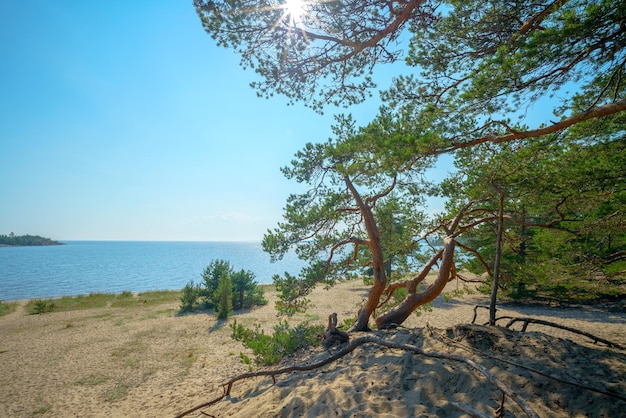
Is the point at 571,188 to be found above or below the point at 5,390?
above

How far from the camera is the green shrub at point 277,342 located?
651 cm

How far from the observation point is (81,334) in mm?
12812

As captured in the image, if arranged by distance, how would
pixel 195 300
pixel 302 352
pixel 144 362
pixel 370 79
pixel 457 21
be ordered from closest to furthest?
1. pixel 457 21
2. pixel 370 79
3. pixel 302 352
4. pixel 144 362
5. pixel 195 300

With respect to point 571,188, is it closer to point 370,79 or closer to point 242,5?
point 370,79

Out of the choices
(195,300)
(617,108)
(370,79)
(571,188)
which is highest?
(370,79)

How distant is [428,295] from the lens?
599cm

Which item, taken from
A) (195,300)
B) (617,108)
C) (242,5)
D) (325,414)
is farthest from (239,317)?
(617,108)

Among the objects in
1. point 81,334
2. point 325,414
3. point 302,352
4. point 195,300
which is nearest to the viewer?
point 325,414

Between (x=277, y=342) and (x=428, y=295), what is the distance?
3674 mm

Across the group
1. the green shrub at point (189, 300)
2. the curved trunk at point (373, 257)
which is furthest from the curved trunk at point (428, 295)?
the green shrub at point (189, 300)

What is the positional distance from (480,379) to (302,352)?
4.25 m

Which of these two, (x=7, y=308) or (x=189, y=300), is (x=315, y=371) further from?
(x=7, y=308)

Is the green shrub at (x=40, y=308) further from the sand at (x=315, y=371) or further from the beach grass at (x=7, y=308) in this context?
the sand at (x=315, y=371)

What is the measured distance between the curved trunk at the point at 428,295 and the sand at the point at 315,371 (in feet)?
1.85
